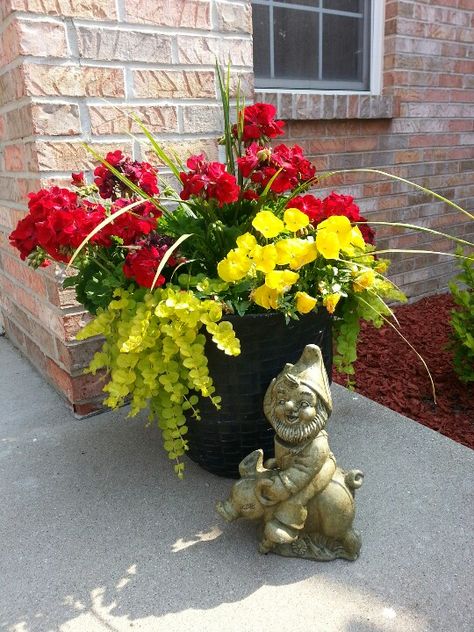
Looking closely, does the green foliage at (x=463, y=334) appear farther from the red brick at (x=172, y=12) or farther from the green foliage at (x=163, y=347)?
Answer: the red brick at (x=172, y=12)

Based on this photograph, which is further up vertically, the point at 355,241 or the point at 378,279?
the point at 355,241

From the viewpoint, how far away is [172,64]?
1986mm

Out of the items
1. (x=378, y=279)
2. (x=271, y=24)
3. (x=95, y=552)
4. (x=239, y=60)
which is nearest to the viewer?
(x=95, y=552)

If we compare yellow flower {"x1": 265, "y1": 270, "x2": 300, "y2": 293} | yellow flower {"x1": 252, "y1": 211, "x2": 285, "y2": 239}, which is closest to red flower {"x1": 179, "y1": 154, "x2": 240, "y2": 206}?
yellow flower {"x1": 252, "y1": 211, "x2": 285, "y2": 239}

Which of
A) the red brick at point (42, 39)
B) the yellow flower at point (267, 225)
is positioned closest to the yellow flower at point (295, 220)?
the yellow flower at point (267, 225)

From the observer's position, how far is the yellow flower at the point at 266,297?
132cm

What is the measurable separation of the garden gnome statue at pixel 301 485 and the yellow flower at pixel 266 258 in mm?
216

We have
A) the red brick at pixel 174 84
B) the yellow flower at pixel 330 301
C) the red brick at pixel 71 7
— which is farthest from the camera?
the red brick at pixel 174 84

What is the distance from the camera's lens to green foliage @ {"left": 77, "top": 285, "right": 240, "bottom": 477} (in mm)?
1314

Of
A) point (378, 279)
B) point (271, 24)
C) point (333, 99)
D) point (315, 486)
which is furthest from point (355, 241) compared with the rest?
point (271, 24)

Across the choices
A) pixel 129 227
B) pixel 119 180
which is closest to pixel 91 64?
pixel 119 180

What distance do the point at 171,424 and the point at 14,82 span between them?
127 centimetres

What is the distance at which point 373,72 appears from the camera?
3.26 meters

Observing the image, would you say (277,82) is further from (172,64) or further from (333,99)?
(172,64)
